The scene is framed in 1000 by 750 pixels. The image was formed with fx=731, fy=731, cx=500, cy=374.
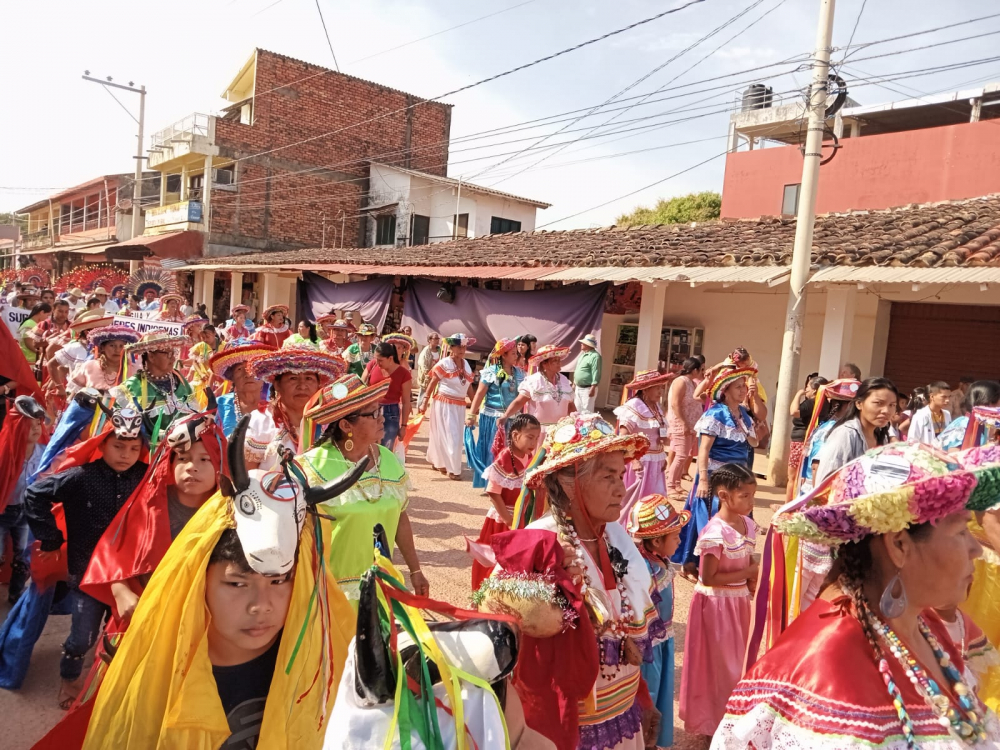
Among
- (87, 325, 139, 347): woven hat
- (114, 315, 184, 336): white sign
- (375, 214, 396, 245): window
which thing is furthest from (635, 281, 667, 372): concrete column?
(375, 214, 396, 245): window

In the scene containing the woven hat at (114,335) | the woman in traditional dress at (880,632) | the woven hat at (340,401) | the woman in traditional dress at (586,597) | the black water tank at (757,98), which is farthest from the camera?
the black water tank at (757,98)

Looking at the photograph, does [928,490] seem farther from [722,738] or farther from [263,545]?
[263,545]

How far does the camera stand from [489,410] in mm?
8922

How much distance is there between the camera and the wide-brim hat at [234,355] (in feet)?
16.9

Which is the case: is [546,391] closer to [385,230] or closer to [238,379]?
[238,379]

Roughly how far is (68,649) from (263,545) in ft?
7.62

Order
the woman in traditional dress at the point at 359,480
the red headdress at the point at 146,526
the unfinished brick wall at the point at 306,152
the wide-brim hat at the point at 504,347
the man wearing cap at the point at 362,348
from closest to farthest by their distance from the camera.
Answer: the red headdress at the point at 146,526 → the woman in traditional dress at the point at 359,480 → the wide-brim hat at the point at 504,347 → the man wearing cap at the point at 362,348 → the unfinished brick wall at the point at 306,152

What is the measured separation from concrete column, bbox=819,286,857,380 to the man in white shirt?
295 centimetres

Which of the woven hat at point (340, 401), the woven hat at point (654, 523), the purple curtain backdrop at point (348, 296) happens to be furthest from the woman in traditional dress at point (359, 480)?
the purple curtain backdrop at point (348, 296)

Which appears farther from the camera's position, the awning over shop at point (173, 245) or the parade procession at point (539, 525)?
the awning over shop at point (173, 245)

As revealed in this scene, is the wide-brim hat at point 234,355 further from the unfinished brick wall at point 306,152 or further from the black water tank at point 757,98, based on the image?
the unfinished brick wall at point 306,152

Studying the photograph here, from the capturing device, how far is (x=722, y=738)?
173 cm

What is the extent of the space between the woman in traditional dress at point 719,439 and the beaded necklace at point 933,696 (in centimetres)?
376

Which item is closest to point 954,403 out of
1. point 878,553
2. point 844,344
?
point 844,344
